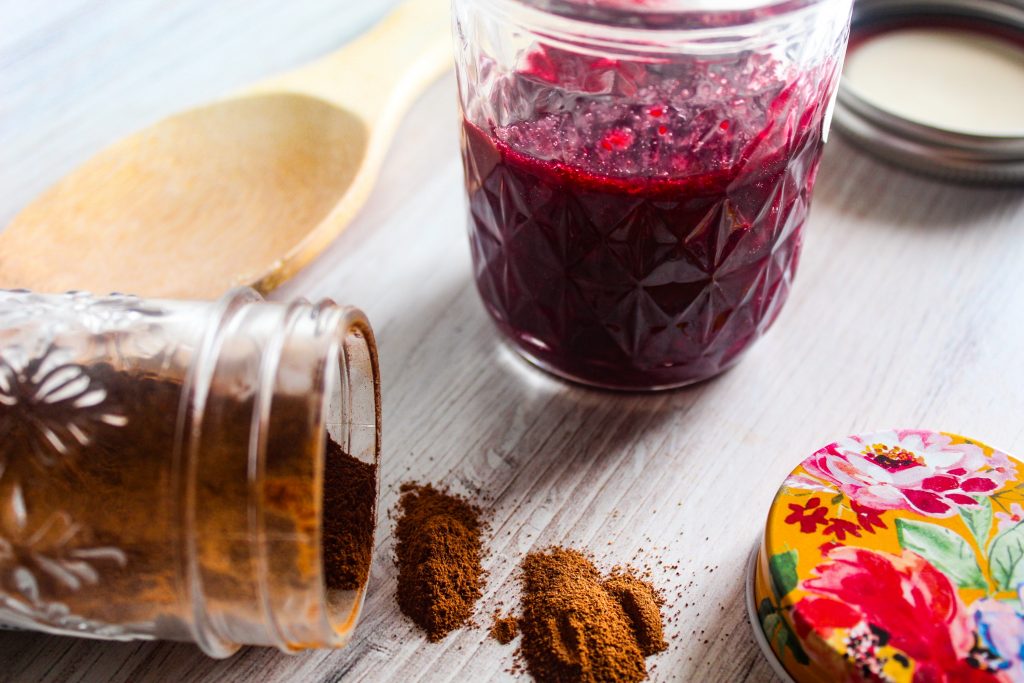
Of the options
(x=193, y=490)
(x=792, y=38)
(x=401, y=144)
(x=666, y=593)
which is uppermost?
(x=792, y=38)

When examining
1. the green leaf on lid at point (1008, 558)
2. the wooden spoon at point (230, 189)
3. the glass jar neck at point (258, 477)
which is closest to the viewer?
the glass jar neck at point (258, 477)

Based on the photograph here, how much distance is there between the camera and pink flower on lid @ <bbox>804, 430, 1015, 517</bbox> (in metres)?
0.92

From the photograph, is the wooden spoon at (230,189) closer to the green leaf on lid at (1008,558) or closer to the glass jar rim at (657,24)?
the glass jar rim at (657,24)

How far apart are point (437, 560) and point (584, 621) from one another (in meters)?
0.16

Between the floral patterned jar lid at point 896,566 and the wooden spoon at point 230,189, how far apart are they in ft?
2.23

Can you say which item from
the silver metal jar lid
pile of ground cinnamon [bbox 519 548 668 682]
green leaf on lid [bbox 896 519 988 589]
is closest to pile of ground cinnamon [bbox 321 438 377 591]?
pile of ground cinnamon [bbox 519 548 668 682]

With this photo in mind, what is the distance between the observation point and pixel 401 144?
1502 millimetres

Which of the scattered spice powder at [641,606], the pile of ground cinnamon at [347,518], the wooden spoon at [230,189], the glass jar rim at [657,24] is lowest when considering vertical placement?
the scattered spice powder at [641,606]

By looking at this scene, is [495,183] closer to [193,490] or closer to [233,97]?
[193,490]

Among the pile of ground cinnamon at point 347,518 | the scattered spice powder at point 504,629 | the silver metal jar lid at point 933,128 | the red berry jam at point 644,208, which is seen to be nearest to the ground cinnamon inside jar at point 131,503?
the pile of ground cinnamon at point 347,518

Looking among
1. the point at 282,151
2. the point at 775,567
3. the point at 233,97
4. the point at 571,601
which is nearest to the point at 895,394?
the point at 775,567

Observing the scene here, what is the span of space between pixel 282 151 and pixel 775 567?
0.89 metres

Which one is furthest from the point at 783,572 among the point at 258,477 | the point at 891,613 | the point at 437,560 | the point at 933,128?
the point at 933,128

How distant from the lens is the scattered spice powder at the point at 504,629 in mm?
934
